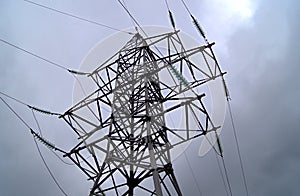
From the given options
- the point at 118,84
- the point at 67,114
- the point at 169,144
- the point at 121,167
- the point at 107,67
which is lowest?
the point at 121,167

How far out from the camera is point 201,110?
364 inches

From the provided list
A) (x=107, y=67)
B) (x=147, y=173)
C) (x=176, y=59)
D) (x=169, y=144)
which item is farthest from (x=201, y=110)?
(x=107, y=67)

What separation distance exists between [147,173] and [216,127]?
313 centimetres

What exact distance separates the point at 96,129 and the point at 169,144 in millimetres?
2674

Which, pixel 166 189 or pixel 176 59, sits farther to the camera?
pixel 176 59

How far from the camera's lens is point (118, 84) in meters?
10.9

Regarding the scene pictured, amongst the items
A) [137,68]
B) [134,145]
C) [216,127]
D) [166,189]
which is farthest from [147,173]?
[137,68]

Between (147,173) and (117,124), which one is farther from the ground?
(117,124)

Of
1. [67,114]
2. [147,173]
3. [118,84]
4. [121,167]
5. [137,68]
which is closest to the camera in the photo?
[147,173]

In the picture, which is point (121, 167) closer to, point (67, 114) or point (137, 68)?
point (67, 114)

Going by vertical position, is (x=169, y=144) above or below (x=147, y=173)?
above

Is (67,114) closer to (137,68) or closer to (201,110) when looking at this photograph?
(137,68)

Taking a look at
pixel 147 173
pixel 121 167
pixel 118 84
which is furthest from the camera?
pixel 118 84

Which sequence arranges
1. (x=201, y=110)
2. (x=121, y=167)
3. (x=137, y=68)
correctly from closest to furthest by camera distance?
(x=121, y=167) → (x=201, y=110) → (x=137, y=68)
